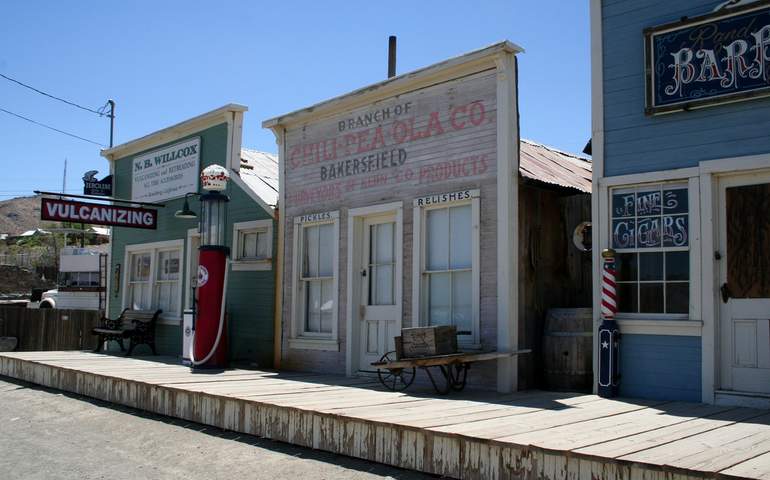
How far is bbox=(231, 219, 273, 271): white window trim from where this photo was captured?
38.9 feet

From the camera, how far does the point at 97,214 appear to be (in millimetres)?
13906

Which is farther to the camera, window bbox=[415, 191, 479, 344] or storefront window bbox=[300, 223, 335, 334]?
storefront window bbox=[300, 223, 335, 334]

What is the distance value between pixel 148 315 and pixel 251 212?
3628 millimetres

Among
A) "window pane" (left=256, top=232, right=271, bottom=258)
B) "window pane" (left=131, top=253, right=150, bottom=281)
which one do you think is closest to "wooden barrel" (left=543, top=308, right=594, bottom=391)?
"window pane" (left=256, top=232, right=271, bottom=258)

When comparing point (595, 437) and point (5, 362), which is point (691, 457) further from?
point (5, 362)

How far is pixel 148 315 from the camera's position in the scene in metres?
14.4

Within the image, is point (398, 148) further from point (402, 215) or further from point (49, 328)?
point (49, 328)

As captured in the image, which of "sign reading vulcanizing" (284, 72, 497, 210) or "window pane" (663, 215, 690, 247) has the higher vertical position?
"sign reading vulcanizing" (284, 72, 497, 210)

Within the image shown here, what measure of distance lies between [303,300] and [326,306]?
55 cm

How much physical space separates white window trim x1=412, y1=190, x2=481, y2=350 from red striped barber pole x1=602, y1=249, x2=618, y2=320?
4.95 feet

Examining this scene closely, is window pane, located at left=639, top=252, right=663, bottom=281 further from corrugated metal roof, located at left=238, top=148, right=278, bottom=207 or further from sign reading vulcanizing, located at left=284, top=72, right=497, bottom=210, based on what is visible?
corrugated metal roof, located at left=238, top=148, right=278, bottom=207

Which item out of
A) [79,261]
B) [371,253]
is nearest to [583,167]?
[371,253]

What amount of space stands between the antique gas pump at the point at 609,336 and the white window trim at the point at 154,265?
8.68 meters

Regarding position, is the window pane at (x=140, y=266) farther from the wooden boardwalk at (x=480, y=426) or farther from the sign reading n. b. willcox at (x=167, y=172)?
the wooden boardwalk at (x=480, y=426)
